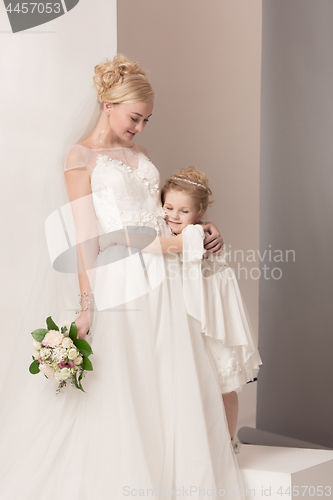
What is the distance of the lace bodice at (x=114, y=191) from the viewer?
87.0 inches

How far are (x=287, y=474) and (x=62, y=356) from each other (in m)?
1.07

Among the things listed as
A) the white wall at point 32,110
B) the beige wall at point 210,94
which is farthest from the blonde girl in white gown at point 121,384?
the beige wall at point 210,94

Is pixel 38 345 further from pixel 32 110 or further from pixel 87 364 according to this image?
pixel 32 110

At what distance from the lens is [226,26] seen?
12.1ft

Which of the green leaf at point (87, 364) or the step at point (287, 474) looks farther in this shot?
the step at point (287, 474)

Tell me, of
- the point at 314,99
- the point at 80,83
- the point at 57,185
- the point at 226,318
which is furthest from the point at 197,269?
the point at 314,99

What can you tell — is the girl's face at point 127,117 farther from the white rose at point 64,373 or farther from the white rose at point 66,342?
the white rose at point 64,373

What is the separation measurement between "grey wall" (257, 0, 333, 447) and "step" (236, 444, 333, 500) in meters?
1.25

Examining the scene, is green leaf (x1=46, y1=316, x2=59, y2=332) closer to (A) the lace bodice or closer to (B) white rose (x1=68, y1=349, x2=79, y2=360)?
(B) white rose (x1=68, y1=349, x2=79, y2=360)

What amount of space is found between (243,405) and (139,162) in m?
2.29

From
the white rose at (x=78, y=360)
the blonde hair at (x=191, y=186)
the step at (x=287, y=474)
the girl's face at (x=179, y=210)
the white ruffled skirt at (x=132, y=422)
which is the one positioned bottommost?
the step at (x=287, y=474)

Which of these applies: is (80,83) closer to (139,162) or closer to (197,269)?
(139,162)

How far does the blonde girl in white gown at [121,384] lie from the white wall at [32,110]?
367 millimetres

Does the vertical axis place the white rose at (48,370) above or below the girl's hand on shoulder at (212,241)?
below
